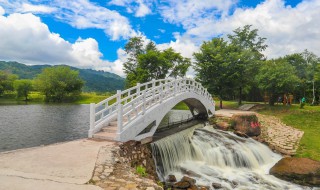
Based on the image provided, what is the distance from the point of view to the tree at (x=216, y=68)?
30.5 m

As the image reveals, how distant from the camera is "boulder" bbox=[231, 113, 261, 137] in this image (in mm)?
18672

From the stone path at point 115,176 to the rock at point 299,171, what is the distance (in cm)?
811

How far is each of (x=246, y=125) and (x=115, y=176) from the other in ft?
47.8

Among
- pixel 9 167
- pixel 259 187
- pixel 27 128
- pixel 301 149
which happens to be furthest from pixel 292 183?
pixel 27 128

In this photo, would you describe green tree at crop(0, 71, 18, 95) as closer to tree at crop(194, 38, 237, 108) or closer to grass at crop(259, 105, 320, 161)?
tree at crop(194, 38, 237, 108)

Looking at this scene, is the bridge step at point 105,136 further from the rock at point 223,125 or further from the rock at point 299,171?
the rock at point 223,125

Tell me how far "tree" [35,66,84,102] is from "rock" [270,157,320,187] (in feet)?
208

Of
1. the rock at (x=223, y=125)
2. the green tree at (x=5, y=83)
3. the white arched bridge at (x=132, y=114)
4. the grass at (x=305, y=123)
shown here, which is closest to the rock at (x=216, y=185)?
the white arched bridge at (x=132, y=114)

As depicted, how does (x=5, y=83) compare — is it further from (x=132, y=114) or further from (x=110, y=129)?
(x=110, y=129)

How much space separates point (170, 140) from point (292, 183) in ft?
20.7

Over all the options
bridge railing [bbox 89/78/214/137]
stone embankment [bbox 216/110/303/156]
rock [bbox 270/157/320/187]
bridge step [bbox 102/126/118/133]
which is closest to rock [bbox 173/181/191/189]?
bridge railing [bbox 89/78/214/137]

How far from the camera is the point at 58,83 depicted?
66.6m

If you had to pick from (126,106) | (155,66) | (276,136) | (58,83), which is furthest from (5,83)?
(276,136)

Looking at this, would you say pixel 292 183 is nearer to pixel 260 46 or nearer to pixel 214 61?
pixel 214 61
